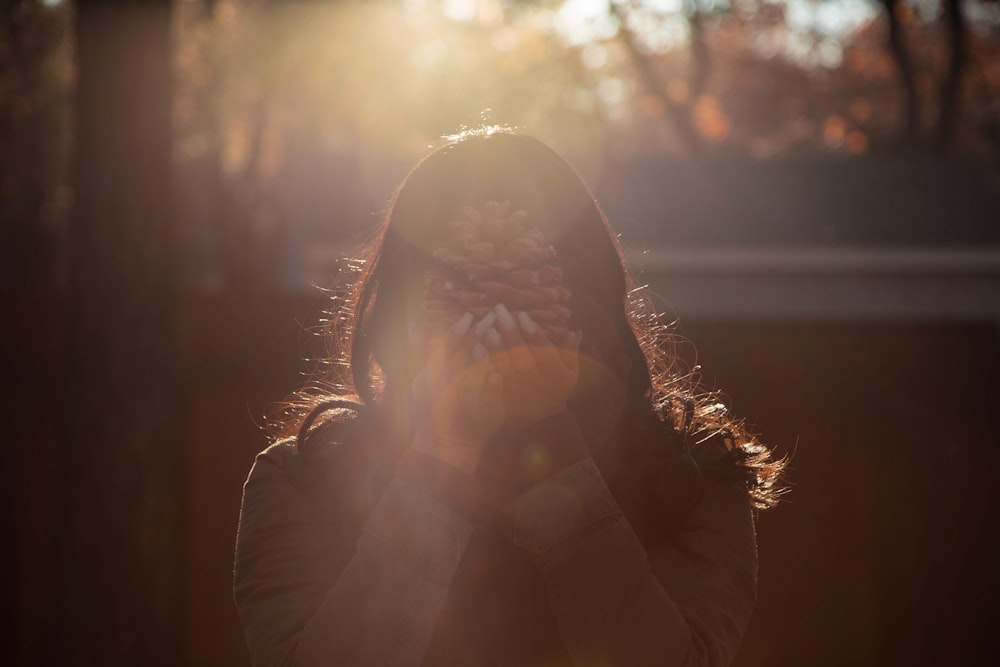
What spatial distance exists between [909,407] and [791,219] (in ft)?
35.7

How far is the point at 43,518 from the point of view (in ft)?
21.8

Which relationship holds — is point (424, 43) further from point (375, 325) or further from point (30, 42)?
point (375, 325)

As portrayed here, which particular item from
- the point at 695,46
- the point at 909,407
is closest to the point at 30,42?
the point at 695,46

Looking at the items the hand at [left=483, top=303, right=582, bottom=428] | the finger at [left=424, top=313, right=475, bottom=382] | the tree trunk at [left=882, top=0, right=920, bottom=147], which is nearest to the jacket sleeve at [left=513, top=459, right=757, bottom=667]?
the hand at [left=483, top=303, right=582, bottom=428]

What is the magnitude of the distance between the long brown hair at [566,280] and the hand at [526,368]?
0.21 m

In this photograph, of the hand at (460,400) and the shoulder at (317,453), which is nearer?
the hand at (460,400)

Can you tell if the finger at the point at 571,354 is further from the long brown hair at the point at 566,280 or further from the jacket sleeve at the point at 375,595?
the jacket sleeve at the point at 375,595

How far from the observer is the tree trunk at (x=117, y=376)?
5.21 metres

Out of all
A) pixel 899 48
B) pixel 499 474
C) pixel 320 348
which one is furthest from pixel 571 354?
pixel 899 48

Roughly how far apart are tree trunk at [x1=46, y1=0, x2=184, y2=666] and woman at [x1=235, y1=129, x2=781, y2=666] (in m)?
3.44

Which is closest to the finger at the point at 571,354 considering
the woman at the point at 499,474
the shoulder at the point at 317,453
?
the woman at the point at 499,474

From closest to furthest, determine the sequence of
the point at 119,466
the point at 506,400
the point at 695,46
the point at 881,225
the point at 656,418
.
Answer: the point at 506,400
the point at 656,418
the point at 119,466
the point at 881,225
the point at 695,46

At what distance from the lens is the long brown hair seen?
2.03m

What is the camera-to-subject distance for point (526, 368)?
1.74 m
